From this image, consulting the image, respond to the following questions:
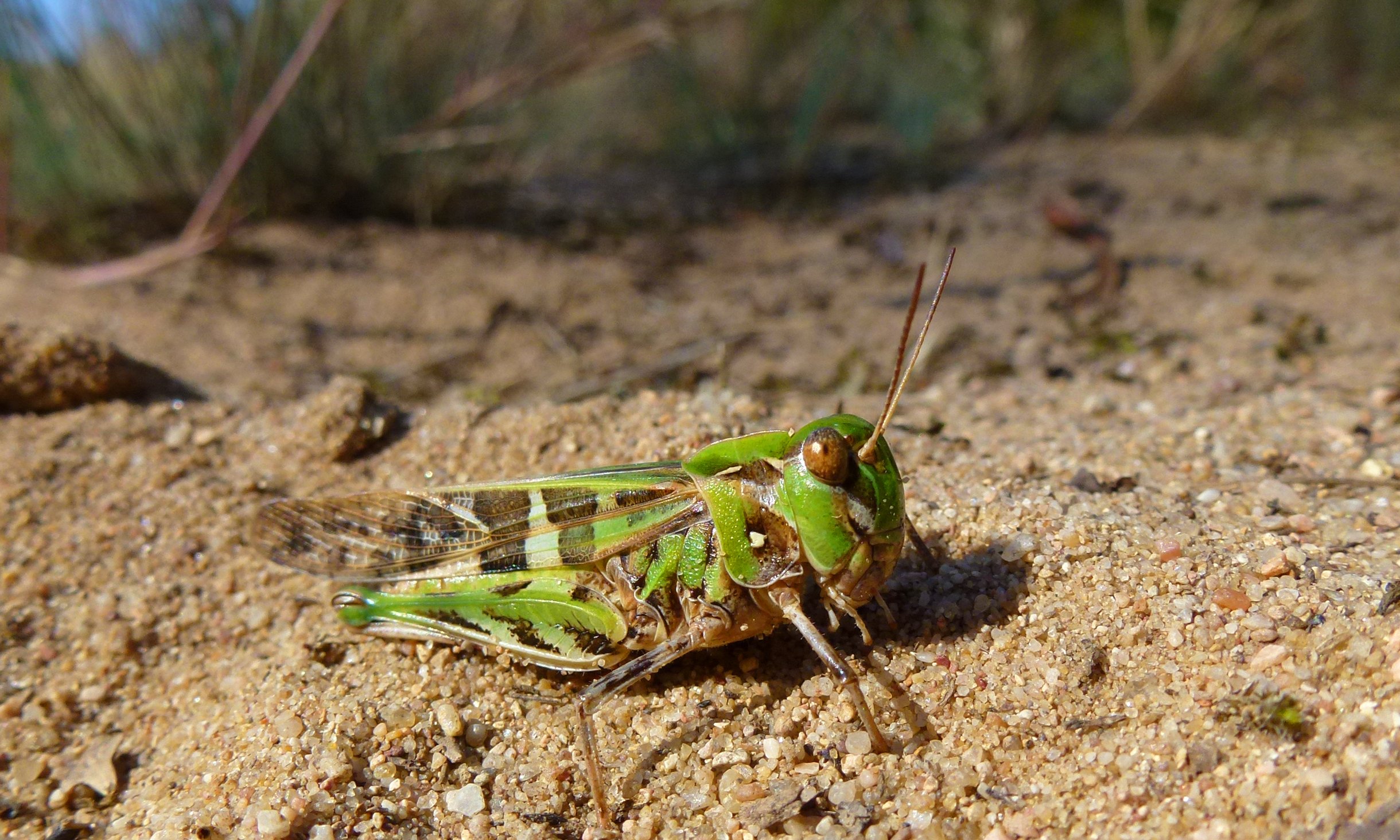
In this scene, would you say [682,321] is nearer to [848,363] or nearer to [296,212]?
[848,363]

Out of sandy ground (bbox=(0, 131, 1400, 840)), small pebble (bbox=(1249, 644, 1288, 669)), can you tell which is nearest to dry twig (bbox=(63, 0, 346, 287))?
sandy ground (bbox=(0, 131, 1400, 840))

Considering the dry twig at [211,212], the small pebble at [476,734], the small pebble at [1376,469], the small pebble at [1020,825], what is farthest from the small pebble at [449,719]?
the dry twig at [211,212]

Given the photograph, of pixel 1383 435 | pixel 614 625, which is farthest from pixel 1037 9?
pixel 614 625

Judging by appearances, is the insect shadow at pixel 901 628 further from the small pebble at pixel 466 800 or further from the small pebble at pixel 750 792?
the small pebble at pixel 466 800

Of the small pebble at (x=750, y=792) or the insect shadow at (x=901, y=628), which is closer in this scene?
the small pebble at (x=750, y=792)

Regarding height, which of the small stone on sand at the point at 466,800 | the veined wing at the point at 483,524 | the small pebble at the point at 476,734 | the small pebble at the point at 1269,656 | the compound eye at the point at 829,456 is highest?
the compound eye at the point at 829,456

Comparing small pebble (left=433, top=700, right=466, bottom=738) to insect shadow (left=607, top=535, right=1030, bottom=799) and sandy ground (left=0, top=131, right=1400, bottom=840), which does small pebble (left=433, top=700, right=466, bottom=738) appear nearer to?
sandy ground (left=0, top=131, right=1400, bottom=840)

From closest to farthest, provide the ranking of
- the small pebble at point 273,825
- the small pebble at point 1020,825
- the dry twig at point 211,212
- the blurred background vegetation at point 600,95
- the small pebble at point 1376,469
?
1. the small pebble at point 1020,825
2. the small pebble at point 273,825
3. the small pebble at point 1376,469
4. the dry twig at point 211,212
5. the blurred background vegetation at point 600,95

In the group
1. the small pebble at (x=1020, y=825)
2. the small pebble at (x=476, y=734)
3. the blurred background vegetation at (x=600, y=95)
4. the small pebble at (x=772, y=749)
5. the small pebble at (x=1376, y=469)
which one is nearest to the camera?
the small pebble at (x=1020, y=825)
